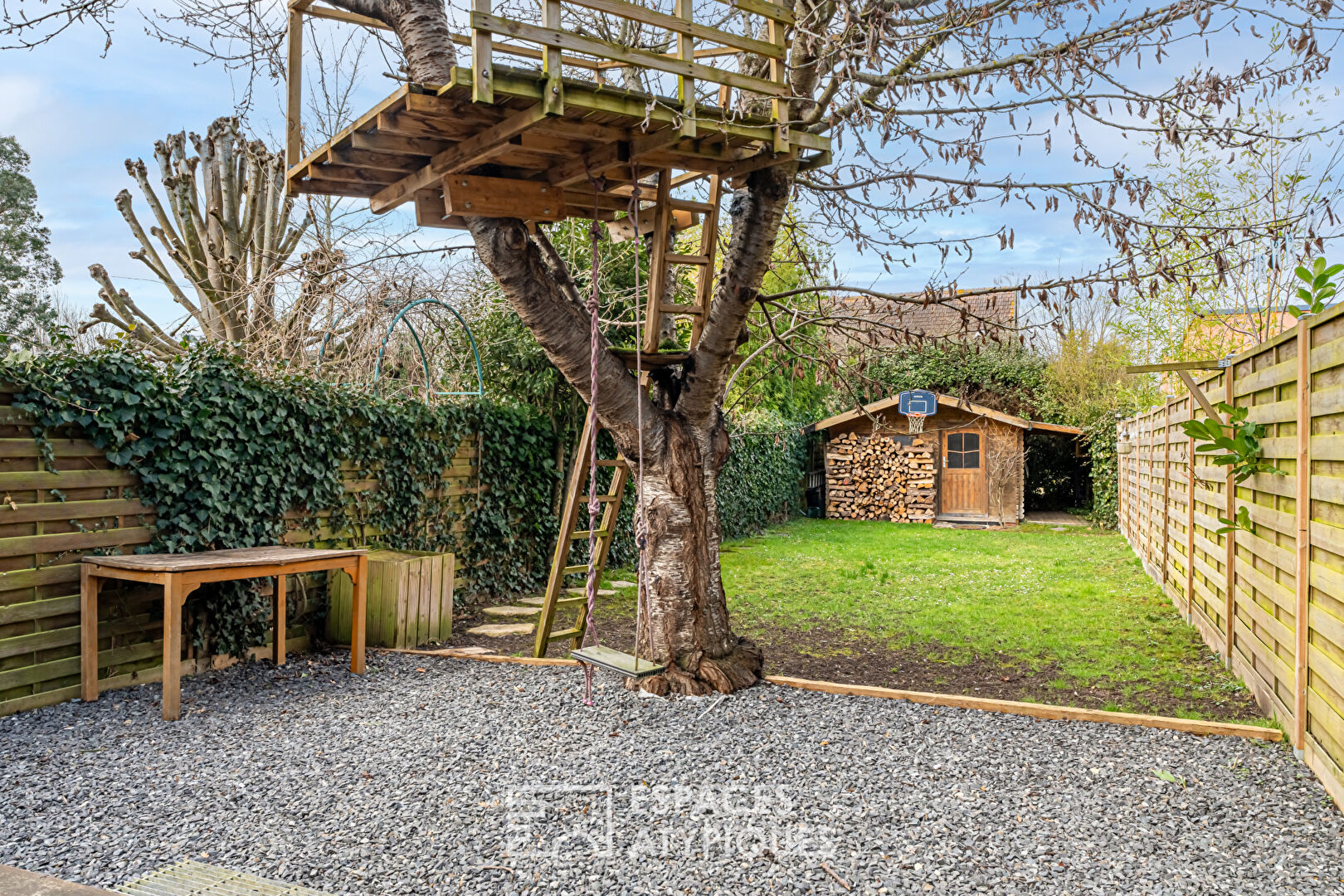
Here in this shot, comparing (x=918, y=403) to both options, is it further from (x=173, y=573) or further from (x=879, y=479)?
(x=173, y=573)

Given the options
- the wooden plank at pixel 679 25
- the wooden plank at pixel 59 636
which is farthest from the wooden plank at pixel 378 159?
the wooden plank at pixel 59 636

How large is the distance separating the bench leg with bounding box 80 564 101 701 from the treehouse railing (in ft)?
8.66

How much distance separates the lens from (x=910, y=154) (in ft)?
17.1

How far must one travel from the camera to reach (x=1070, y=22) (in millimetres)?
4785

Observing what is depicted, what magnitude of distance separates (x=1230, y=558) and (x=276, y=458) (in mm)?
6383

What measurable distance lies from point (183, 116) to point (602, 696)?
10.1 meters

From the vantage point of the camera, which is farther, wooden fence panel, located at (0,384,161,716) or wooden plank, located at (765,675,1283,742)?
wooden fence panel, located at (0,384,161,716)

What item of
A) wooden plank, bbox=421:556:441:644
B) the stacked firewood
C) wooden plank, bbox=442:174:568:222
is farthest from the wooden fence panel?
the stacked firewood

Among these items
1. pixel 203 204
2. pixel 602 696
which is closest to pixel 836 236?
pixel 602 696

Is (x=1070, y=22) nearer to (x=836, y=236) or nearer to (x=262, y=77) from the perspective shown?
(x=836, y=236)

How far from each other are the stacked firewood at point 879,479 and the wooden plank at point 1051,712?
43.1ft

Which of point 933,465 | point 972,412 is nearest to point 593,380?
point 972,412

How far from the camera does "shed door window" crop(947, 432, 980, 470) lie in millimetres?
17781

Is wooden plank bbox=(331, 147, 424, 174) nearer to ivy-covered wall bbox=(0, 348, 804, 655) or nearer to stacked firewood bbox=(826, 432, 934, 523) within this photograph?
ivy-covered wall bbox=(0, 348, 804, 655)
